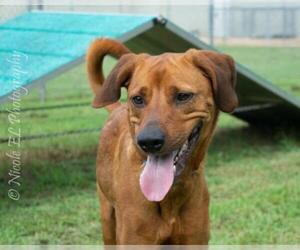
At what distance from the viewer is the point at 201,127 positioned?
12.9ft

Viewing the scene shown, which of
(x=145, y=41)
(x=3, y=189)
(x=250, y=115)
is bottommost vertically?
(x=250, y=115)

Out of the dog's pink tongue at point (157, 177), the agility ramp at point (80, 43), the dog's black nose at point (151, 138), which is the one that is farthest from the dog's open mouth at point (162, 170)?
the agility ramp at point (80, 43)

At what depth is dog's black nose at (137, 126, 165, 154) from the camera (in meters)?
3.66

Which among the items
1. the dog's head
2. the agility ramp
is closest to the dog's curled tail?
the dog's head

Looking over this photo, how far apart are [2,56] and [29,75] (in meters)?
0.91

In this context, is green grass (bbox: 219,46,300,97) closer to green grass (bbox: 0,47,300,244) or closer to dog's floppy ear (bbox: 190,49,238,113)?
green grass (bbox: 0,47,300,244)

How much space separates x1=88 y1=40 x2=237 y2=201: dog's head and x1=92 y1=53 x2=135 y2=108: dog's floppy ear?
48 mm

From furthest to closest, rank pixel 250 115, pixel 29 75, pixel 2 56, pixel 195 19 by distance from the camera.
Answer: pixel 195 19 < pixel 250 115 < pixel 2 56 < pixel 29 75

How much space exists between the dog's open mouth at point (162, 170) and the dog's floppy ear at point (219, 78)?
0.20 m

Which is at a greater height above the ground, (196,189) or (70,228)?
(196,189)

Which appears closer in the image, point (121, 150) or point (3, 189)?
point (121, 150)

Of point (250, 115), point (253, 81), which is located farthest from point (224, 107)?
point (250, 115)

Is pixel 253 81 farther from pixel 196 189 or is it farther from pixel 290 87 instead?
pixel 290 87

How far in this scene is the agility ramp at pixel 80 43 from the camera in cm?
750
